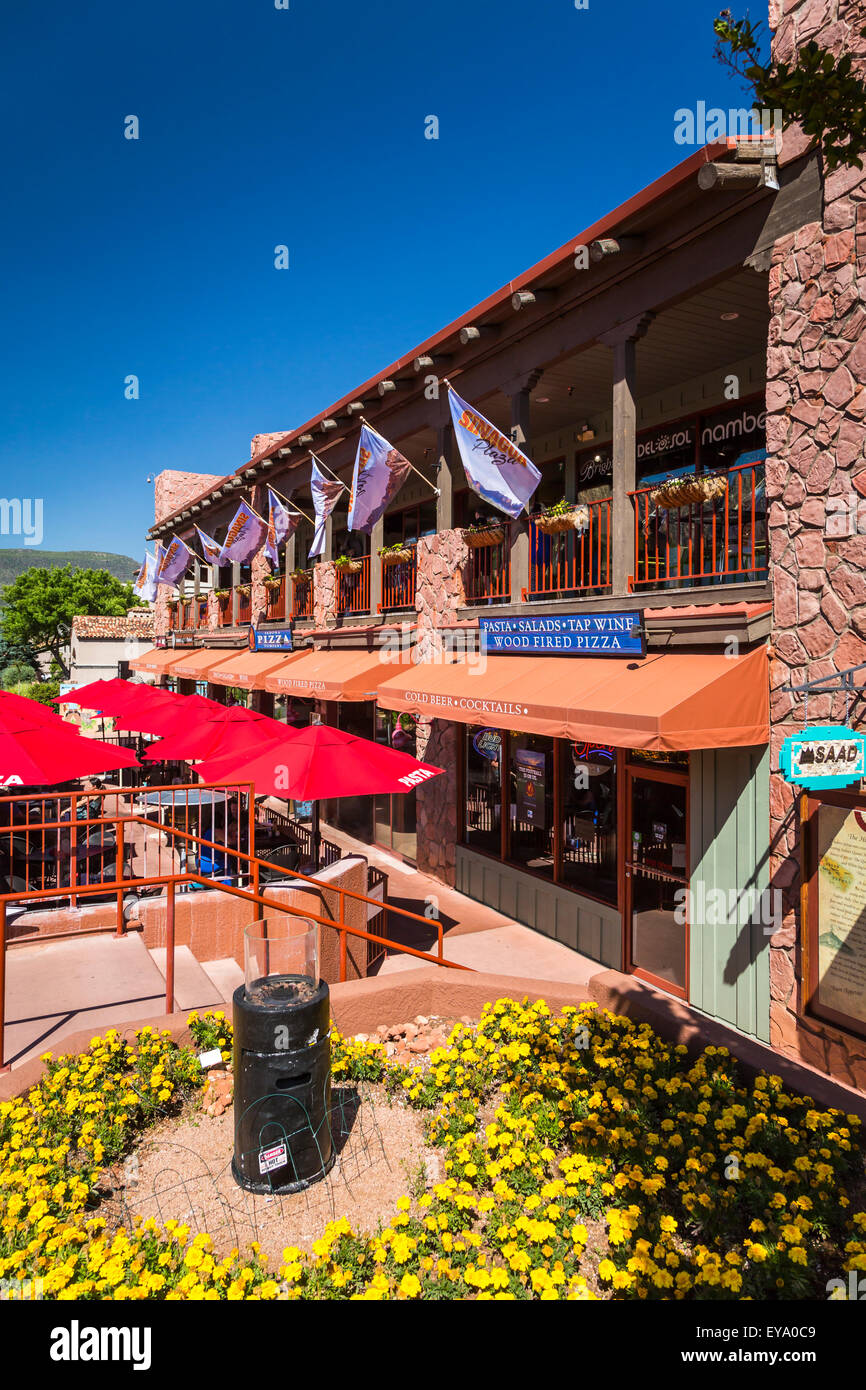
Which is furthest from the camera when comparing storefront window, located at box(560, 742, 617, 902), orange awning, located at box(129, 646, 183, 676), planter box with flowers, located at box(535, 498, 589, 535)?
orange awning, located at box(129, 646, 183, 676)

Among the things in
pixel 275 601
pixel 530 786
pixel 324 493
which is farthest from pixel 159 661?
pixel 530 786

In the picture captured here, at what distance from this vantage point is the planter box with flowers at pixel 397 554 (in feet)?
48.3

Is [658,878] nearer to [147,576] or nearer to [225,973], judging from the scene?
[225,973]

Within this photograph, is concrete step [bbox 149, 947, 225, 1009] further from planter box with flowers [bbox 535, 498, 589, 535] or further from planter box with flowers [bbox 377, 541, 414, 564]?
planter box with flowers [bbox 377, 541, 414, 564]

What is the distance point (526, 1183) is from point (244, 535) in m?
16.4

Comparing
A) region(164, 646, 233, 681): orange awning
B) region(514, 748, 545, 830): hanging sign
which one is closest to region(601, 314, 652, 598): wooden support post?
region(514, 748, 545, 830): hanging sign

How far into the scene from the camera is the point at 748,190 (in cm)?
750

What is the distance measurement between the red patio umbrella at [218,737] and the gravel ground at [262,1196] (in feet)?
19.8

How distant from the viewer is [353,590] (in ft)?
57.1

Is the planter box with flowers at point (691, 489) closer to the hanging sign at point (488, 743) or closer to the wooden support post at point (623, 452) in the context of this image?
the wooden support post at point (623, 452)

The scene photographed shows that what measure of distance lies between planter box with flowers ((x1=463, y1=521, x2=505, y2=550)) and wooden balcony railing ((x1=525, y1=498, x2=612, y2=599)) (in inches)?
20.8

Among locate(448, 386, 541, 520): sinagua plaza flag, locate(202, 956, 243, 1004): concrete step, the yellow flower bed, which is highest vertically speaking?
locate(448, 386, 541, 520): sinagua plaza flag

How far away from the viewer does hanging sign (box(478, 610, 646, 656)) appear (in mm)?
8883

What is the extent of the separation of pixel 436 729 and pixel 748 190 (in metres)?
8.42
